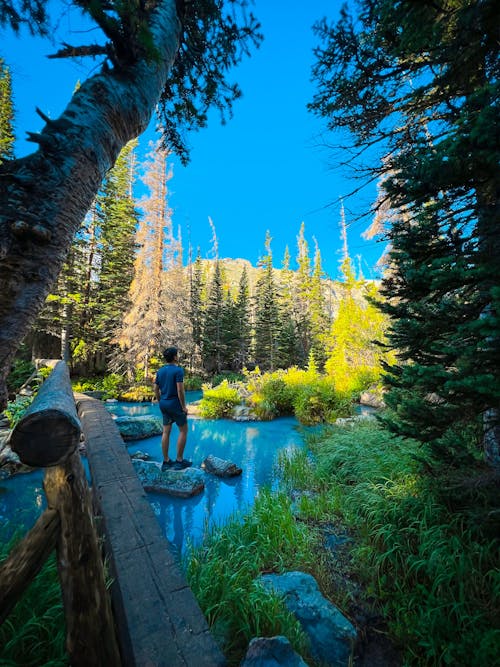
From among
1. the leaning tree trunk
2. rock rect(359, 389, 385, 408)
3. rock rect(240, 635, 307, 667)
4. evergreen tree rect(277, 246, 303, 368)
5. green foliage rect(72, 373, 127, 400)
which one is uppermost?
evergreen tree rect(277, 246, 303, 368)

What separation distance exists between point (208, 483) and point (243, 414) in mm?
5857

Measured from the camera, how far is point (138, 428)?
8.20m

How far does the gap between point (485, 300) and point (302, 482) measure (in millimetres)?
4118

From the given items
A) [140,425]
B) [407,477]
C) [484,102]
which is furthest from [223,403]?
[484,102]

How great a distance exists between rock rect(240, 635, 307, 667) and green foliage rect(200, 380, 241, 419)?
977 centimetres

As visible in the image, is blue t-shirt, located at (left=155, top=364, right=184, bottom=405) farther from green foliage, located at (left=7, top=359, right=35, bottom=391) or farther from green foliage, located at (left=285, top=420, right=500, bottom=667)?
green foliage, located at (left=7, top=359, right=35, bottom=391)

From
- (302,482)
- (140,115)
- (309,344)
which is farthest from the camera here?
(309,344)

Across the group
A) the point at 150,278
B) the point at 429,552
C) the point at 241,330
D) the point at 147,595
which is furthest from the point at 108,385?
the point at 429,552

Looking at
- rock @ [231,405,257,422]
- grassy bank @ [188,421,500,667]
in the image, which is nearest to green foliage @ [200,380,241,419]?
rock @ [231,405,257,422]

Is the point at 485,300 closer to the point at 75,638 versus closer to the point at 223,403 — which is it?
the point at 75,638

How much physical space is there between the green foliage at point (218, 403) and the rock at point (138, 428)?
282 cm

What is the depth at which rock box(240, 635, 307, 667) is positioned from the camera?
155cm

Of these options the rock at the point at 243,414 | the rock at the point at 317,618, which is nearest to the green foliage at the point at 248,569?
the rock at the point at 317,618

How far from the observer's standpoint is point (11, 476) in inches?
201
